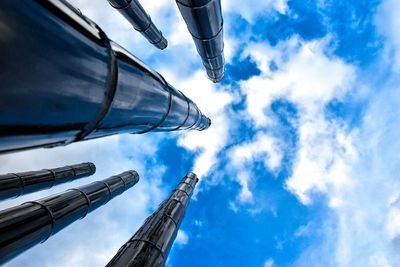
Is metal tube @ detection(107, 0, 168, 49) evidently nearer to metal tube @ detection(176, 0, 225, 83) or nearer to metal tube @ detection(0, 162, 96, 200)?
metal tube @ detection(176, 0, 225, 83)

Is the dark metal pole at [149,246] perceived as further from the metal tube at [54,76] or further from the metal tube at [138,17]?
the metal tube at [138,17]

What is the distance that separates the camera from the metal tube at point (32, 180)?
33.4 feet

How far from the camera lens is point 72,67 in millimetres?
1567

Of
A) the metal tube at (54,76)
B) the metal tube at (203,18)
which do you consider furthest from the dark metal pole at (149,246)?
the metal tube at (203,18)

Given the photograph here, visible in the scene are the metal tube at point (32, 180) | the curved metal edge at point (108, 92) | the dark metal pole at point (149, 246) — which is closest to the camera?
the curved metal edge at point (108, 92)

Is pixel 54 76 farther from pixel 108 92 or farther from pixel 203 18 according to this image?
pixel 203 18

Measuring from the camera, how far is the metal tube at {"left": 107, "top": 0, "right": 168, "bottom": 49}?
11.2 meters

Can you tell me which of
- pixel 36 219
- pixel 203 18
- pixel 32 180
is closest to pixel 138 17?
pixel 203 18

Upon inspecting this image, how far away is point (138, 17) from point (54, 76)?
12.7m

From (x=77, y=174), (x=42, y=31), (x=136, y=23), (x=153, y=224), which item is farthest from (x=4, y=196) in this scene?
(x=42, y=31)

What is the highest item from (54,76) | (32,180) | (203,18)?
(203,18)

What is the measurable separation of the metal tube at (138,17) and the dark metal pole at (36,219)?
8071mm

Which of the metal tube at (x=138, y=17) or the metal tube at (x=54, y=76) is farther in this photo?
the metal tube at (x=138, y=17)

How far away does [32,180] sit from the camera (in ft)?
38.4
